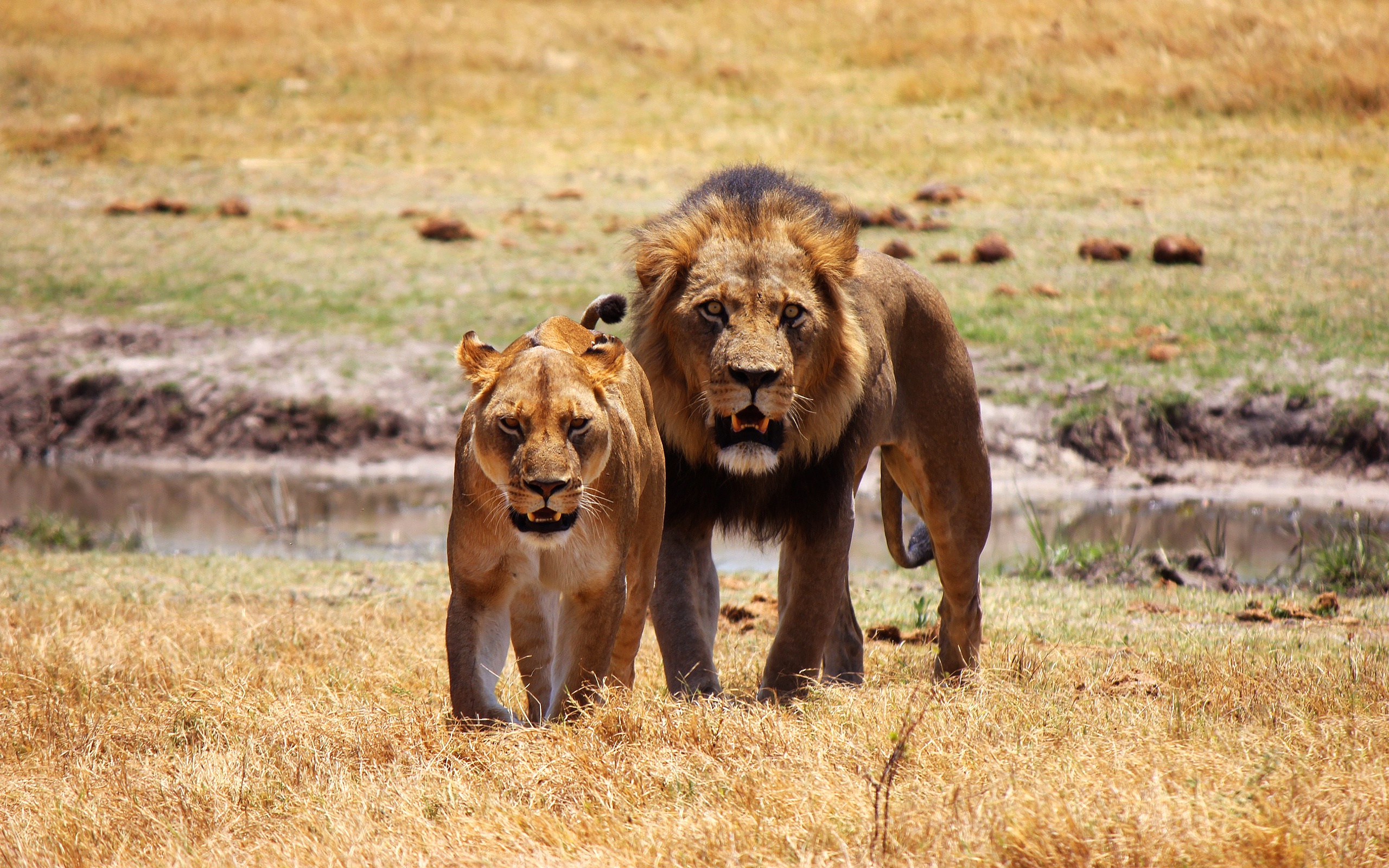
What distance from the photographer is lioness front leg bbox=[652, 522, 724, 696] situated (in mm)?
4555

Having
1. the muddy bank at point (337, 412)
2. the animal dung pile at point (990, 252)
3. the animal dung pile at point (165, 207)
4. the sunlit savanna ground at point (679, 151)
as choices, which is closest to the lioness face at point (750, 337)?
the muddy bank at point (337, 412)

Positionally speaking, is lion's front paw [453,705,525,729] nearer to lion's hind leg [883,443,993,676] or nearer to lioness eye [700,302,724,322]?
lioness eye [700,302,724,322]

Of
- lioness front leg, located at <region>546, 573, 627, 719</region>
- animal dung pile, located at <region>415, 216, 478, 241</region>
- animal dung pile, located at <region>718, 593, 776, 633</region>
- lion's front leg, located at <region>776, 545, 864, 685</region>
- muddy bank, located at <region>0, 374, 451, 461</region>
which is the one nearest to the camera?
lioness front leg, located at <region>546, 573, 627, 719</region>

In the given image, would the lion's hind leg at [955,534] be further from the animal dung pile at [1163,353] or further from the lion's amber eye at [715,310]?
the animal dung pile at [1163,353]

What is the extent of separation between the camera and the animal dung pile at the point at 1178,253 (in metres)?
13.7

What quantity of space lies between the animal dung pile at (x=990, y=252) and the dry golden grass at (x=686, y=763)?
28.9 ft

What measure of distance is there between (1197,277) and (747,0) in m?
18.2

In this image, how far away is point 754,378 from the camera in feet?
13.9

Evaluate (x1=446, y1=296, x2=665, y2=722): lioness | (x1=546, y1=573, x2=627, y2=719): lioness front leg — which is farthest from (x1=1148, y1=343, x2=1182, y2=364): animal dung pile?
(x1=546, y1=573, x2=627, y2=719): lioness front leg

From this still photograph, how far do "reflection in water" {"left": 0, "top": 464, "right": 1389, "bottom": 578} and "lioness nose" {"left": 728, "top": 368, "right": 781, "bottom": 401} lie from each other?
438cm

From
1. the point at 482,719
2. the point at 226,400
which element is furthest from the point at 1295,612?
the point at 226,400

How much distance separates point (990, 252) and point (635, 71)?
1230 cm

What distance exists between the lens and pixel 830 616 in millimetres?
4688

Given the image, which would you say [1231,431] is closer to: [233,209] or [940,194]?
[940,194]
